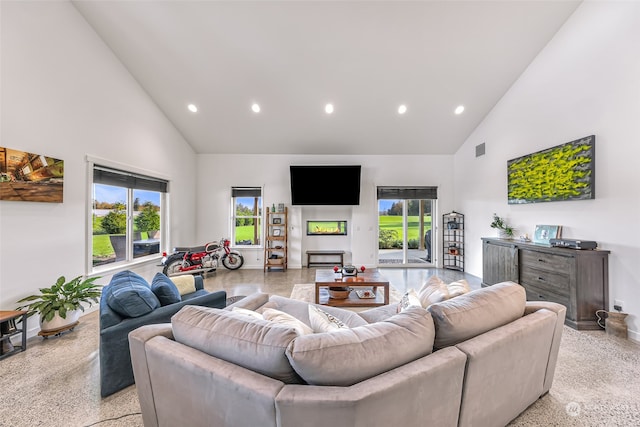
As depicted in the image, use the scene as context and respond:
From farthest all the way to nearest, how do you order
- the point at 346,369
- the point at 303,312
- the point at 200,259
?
the point at 200,259 → the point at 303,312 → the point at 346,369

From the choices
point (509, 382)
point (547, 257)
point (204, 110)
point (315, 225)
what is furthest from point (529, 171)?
point (204, 110)

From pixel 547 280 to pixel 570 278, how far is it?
351 millimetres

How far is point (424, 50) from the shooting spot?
161 inches

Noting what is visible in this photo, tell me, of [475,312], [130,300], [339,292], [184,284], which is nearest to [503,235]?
[339,292]

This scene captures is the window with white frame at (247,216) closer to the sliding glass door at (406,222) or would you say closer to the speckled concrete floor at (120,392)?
the sliding glass door at (406,222)

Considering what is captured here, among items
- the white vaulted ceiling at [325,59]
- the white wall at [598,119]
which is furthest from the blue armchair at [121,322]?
the white wall at [598,119]

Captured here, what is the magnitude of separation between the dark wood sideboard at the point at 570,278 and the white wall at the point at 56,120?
251 inches

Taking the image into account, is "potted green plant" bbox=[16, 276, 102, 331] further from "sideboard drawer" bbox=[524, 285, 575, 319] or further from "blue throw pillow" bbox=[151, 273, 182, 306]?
"sideboard drawer" bbox=[524, 285, 575, 319]

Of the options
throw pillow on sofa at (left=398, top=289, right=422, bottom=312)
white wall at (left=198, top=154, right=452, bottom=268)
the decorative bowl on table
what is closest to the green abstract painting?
white wall at (left=198, top=154, right=452, bottom=268)

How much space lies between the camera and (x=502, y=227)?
4777 millimetres

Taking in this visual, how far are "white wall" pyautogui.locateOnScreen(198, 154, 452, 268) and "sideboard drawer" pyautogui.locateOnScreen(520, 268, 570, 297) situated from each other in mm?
3004

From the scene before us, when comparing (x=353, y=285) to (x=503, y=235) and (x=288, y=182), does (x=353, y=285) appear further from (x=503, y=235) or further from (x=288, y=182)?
(x=288, y=182)

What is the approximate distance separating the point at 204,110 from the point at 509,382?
6.04 m

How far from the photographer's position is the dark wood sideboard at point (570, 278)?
3.08 metres
